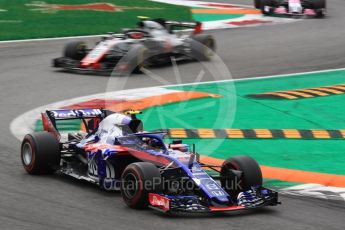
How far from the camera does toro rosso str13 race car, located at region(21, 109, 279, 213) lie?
10.9 metres

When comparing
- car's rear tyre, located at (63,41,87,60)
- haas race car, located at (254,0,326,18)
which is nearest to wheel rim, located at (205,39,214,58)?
car's rear tyre, located at (63,41,87,60)

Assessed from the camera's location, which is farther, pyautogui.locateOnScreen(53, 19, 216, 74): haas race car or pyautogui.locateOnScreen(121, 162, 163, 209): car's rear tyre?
pyautogui.locateOnScreen(53, 19, 216, 74): haas race car

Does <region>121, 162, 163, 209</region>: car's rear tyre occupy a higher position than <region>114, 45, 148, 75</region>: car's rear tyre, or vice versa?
<region>121, 162, 163, 209</region>: car's rear tyre

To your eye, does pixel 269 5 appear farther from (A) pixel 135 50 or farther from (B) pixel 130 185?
(B) pixel 130 185

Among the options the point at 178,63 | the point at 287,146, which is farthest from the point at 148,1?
the point at 287,146

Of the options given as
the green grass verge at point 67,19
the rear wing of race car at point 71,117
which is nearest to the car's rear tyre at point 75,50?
the green grass verge at point 67,19

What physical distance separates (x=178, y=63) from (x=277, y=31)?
6.62m

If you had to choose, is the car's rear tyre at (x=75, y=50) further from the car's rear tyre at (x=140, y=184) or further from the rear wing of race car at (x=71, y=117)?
the car's rear tyre at (x=140, y=184)

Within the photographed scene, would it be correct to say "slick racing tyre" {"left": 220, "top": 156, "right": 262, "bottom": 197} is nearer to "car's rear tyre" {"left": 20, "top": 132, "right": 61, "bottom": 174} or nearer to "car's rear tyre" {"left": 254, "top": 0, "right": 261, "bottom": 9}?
"car's rear tyre" {"left": 20, "top": 132, "right": 61, "bottom": 174}

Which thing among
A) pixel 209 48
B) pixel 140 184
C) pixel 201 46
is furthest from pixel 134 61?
pixel 140 184

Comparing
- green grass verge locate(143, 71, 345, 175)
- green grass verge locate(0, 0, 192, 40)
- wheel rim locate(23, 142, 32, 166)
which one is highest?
wheel rim locate(23, 142, 32, 166)

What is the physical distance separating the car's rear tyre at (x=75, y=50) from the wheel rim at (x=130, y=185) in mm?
12095

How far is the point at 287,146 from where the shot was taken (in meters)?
15.2

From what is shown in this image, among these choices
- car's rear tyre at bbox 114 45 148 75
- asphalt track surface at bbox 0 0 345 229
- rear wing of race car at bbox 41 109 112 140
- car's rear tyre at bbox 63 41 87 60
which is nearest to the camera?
asphalt track surface at bbox 0 0 345 229
